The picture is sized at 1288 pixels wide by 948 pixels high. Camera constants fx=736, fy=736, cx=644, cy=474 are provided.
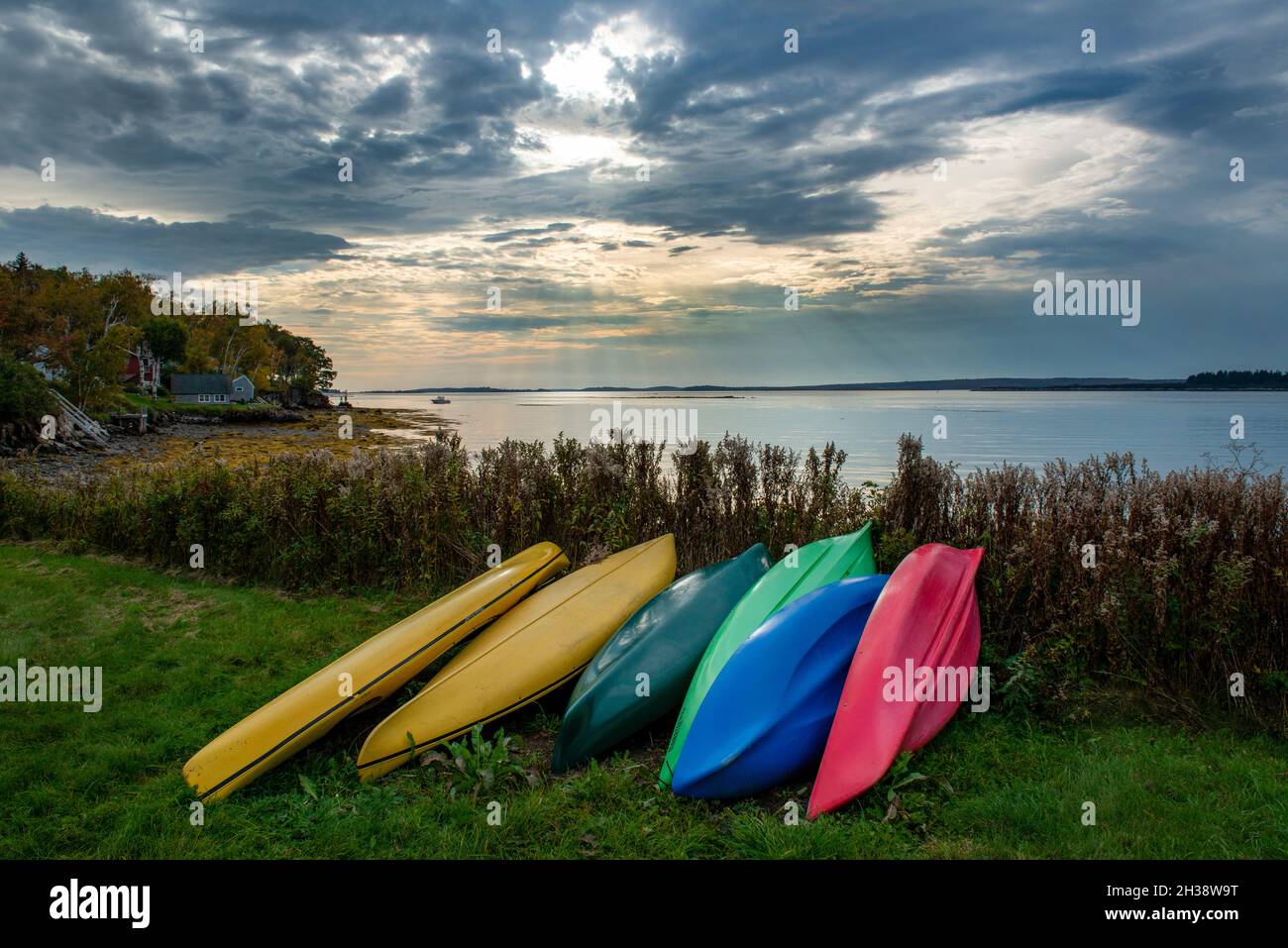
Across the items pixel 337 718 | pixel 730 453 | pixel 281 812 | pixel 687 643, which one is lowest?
pixel 281 812

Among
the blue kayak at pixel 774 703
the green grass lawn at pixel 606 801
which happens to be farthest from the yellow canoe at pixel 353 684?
the blue kayak at pixel 774 703

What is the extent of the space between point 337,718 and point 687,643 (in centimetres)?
232

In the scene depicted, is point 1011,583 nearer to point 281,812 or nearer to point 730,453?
point 730,453

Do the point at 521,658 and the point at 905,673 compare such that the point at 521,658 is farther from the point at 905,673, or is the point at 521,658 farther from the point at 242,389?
the point at 242,389

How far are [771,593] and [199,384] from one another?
8306 centimetres

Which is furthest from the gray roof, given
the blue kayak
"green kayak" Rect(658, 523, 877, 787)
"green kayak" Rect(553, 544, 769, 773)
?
the blue kayak

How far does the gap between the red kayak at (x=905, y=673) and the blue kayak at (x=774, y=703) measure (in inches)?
6.1

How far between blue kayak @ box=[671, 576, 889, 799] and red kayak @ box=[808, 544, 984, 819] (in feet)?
0.51

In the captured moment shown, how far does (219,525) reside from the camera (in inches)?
351

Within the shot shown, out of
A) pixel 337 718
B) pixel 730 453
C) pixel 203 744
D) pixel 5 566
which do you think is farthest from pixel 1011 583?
pixel 5 566

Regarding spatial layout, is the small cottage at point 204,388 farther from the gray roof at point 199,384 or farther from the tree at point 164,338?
the tree at point 164,338

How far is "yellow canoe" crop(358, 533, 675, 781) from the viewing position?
4.58m

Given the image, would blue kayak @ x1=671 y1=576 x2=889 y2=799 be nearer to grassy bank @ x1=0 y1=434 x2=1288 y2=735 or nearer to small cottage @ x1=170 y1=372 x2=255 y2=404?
grassy bank @ x1=0 y1=434 x2=1288 y2=735

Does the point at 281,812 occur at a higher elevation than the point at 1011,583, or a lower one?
lower
